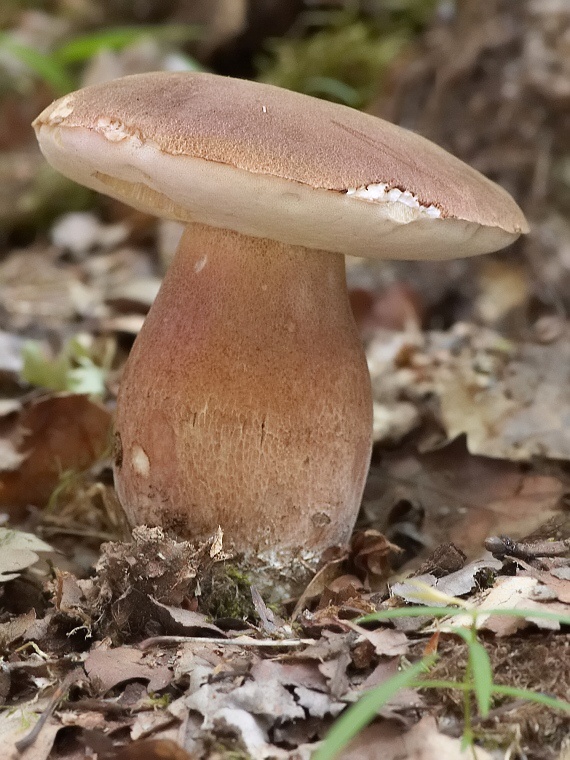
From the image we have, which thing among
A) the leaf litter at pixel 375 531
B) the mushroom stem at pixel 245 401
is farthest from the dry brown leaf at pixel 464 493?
the mushroom stem at pixel 245 401

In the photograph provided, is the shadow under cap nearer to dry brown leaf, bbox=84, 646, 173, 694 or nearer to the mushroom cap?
the mushroom cap

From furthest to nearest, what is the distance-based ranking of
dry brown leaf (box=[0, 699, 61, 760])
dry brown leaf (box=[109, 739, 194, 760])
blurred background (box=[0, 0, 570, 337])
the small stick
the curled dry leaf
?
blurred background (box=[0, 0, 570, 337])
the curled dry leaf
the small stick
dry brown leaf (box=[0, 699, 61, 760])
dry brown leaf (box=[109, 739, 194, 760])

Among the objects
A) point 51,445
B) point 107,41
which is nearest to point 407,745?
point 51,445

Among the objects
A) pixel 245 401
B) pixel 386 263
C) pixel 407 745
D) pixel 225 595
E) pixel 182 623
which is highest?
pixel 245 401

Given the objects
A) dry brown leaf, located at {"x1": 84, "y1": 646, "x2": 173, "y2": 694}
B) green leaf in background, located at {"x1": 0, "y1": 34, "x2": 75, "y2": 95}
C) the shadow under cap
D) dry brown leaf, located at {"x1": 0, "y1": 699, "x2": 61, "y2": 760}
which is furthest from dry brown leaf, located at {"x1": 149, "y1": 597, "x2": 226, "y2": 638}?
Answer: green leaf in background, located at {"x1": 0, "y1": 34, "x2": 75, "y2": 95}

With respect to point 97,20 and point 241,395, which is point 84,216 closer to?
point 97,20

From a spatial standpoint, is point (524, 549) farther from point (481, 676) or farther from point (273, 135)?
point (273, 135)

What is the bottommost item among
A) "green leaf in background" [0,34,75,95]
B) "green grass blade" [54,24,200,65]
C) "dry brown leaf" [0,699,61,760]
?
"dry brown leaf" [0,699,61,760]
